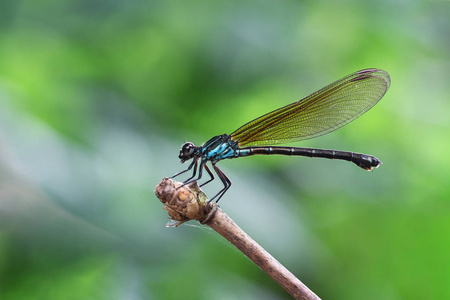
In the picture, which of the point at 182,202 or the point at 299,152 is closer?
the point at 182,202

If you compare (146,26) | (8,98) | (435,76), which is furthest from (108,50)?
(435,76)

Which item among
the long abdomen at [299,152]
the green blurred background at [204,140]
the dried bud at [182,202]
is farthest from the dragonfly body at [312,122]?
the dried bud at [182,202]

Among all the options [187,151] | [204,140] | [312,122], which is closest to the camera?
[187,151]

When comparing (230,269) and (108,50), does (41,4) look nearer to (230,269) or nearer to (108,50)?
(108,50)

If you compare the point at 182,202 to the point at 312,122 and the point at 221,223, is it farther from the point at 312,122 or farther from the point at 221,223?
the point at 312,122

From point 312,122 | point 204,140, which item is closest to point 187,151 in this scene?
point 204,140

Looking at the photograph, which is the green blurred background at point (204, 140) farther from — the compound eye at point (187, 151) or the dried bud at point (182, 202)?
the dried bud at point (182, 202)
